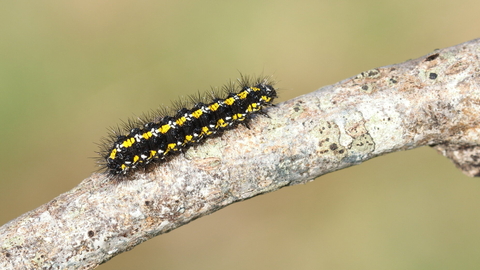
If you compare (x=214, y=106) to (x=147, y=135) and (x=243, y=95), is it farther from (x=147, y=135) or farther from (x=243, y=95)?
(x=147, y=135)

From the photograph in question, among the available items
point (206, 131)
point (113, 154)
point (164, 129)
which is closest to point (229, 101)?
point (206, 131)

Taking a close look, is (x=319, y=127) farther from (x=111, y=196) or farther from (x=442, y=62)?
(x=111, y=196)

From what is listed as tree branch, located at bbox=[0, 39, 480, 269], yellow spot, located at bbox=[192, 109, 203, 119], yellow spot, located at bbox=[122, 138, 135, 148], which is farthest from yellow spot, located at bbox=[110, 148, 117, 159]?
yellow spot, located at bbox=[192, 109, 203, 119]

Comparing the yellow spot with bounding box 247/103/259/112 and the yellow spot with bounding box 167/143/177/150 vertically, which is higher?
the yellow spot with bounding box 247/103/259/112

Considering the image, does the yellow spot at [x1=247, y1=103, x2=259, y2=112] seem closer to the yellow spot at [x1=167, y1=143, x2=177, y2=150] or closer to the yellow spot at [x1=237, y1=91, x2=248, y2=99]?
the yellow spot at [x1=237, y1=91, x2=248, y2=99]

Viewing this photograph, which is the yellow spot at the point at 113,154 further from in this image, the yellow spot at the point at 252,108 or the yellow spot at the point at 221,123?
the yellow spot at the point at 252,108

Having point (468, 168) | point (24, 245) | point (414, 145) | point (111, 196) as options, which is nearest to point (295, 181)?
point (414, 145)
